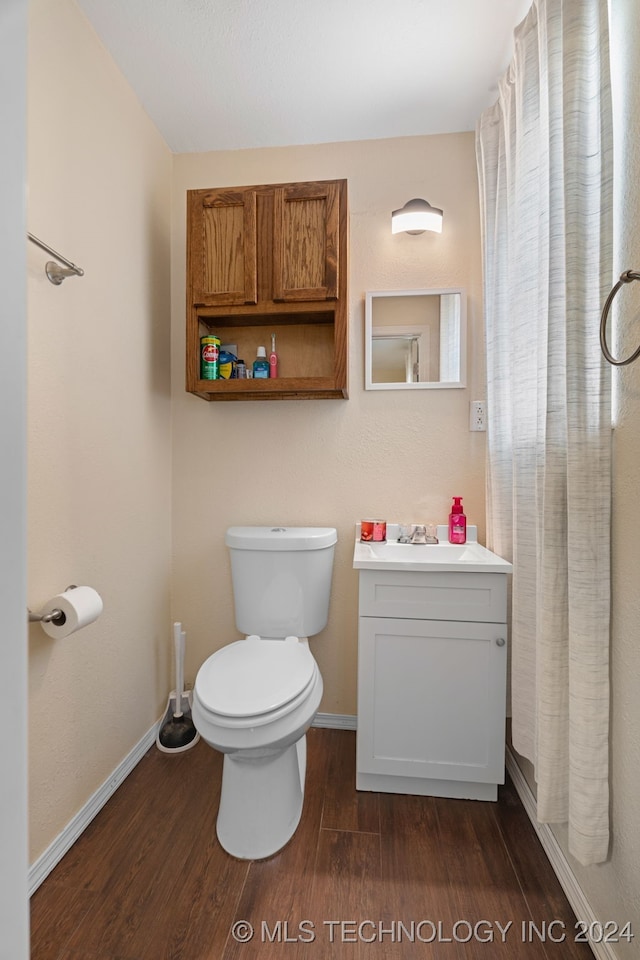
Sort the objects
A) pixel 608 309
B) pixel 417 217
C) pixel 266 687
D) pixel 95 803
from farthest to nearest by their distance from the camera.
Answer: pixel 417 217, pixel 95 803, pixel 266 687, pixel 608 309

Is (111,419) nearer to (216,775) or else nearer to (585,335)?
(216,775)

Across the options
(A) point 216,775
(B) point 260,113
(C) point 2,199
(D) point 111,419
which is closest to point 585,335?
(C) point 2,199

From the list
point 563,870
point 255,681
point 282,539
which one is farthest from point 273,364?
point 563,870

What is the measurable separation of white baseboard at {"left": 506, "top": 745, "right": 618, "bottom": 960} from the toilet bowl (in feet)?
2.37

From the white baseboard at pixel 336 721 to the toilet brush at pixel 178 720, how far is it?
50cm

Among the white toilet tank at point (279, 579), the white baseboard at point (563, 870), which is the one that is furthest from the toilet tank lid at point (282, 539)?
the white baseboard at point (563, 870)

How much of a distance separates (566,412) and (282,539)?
106 cm

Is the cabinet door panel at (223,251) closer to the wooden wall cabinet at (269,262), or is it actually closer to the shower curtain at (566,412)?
the wooden wall cabinet at (269,262)

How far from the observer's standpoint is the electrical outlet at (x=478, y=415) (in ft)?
6.35

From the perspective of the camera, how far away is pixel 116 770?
1635 millimetres

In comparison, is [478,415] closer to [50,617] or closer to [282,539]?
[282,539]

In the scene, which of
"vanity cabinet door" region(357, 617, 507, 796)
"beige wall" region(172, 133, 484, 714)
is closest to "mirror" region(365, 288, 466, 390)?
"beige wall" region(172, 133, 484, 714)

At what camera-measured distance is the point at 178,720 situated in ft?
6.26

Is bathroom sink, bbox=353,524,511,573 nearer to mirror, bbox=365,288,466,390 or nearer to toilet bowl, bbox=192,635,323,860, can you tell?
toilet bowl, bbox=192,635,323,860
